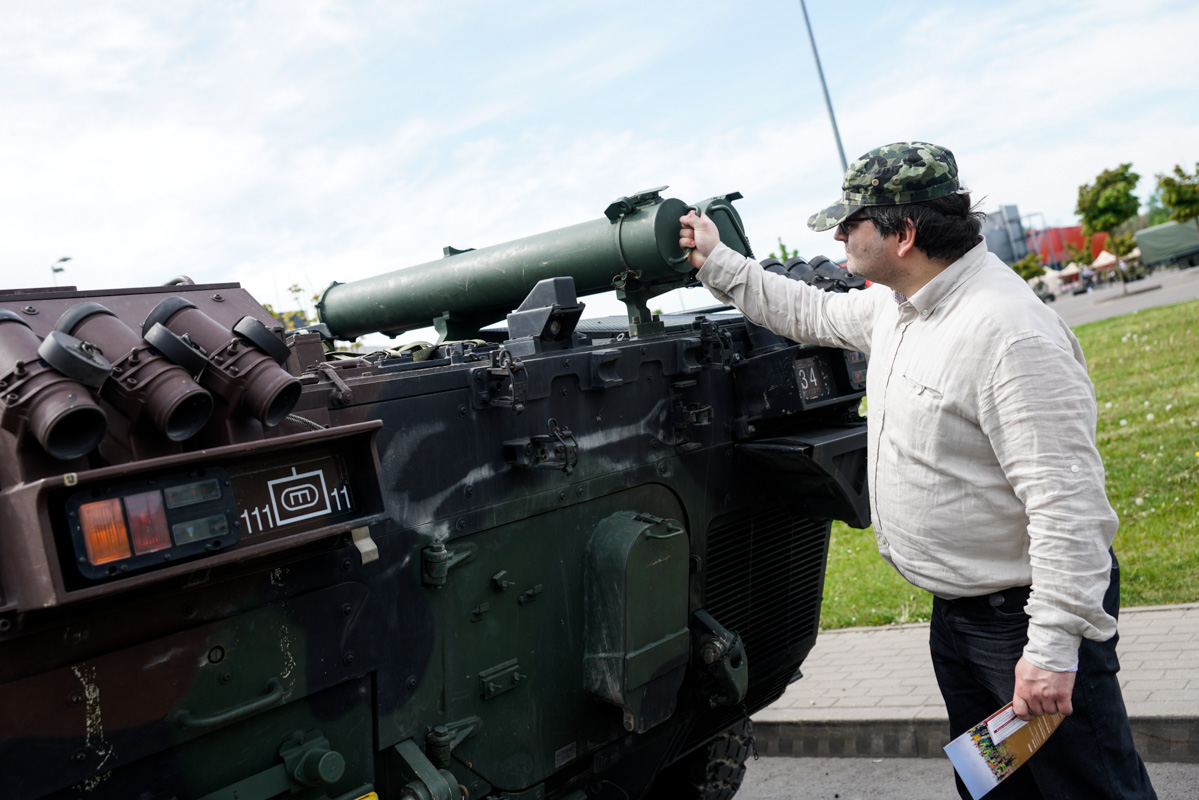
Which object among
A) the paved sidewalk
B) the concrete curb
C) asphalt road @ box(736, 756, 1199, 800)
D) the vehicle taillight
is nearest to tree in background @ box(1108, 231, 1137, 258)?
the paved sidewalk

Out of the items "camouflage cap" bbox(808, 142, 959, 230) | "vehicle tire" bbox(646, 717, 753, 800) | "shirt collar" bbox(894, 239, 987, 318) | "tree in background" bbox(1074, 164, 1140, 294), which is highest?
"tree in background" bbox(1074, 164, 1140, 294)

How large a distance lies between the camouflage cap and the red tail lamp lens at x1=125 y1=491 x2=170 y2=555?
1.97m

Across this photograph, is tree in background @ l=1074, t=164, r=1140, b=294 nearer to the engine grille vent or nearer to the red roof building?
the red roof building

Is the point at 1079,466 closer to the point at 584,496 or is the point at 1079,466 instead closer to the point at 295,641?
the point at 584,496

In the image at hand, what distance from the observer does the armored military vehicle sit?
216 centimetres

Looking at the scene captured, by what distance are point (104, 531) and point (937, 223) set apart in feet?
7.27

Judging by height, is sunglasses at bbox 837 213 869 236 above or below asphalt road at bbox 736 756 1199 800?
above

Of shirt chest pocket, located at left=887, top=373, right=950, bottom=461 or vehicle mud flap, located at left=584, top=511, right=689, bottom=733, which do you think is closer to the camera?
shirt chest pocket, located at left=887, top=373, right=950, bottom=461

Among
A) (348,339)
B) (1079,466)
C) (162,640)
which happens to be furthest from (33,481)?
(348,339)

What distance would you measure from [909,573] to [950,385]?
1.97 ft

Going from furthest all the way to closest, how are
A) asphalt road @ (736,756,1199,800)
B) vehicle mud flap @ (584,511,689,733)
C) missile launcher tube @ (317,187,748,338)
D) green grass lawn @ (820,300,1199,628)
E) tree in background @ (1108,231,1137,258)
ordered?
tree in background @ (1108,231,1137,258)
green grass lawn @ (820,300,1199,628)
asphalt road @ (736,756,1199,800)
missile launcher tube @ (317,187,748,338)
vehicle mud flap @ (584,511,689,733)

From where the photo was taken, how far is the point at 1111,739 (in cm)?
275

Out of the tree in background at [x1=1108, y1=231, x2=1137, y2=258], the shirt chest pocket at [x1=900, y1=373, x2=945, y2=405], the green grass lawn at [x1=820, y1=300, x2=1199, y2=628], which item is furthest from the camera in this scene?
the tree in background at [x1=1108, y1=231, x2=1137, y2=258]

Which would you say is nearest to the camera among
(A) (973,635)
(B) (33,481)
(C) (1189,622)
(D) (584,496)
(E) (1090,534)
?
(B) (33,481)
